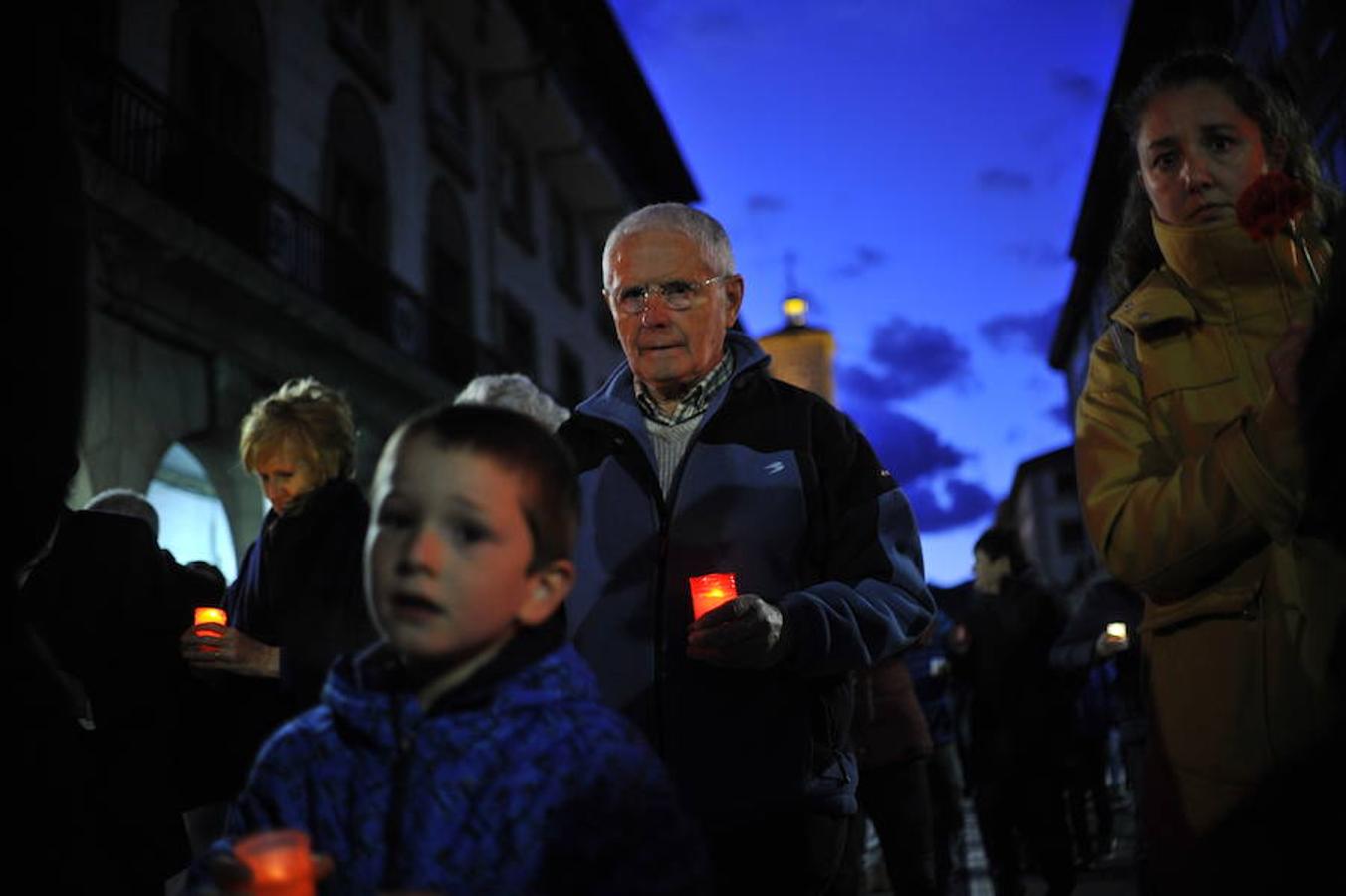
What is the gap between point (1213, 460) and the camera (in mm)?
1815

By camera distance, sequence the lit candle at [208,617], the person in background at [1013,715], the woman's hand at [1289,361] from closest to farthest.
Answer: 1. the woman's hand at [1289,361]
2. the lit candle at [208,617]
3. the person in background at [1013,715]

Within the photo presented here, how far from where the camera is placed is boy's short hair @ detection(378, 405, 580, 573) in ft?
5.08

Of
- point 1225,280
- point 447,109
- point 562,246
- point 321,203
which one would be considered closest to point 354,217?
point 321,203

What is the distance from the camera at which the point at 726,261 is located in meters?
2.71

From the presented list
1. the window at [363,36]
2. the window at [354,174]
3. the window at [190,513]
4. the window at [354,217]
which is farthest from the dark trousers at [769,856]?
the window at [363,36]

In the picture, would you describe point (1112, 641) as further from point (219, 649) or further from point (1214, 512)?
point (219, 649)

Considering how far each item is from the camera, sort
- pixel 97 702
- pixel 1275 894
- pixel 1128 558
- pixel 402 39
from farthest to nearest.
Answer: pixel 402 39 < pixel 97 702 < pixel 1128 558 < pixel 1275 894

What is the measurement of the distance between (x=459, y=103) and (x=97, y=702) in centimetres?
1603

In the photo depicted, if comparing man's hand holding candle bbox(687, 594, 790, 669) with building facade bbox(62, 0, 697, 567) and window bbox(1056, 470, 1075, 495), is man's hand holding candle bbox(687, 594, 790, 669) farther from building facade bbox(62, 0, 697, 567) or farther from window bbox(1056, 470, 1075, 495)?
window bbox(1056, 470, 1075, 495)

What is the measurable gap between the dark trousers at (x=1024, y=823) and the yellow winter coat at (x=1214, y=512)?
3.98 m

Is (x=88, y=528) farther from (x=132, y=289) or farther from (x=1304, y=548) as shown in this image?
(x=132, y=289)

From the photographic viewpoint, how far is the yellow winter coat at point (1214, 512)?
1.74 meters

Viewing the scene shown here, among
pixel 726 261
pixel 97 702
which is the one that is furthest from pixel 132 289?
pixel 726 261

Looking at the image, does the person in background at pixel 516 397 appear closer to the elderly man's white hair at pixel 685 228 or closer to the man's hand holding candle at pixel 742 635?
the elderly man's white hair at pixel 685 228
